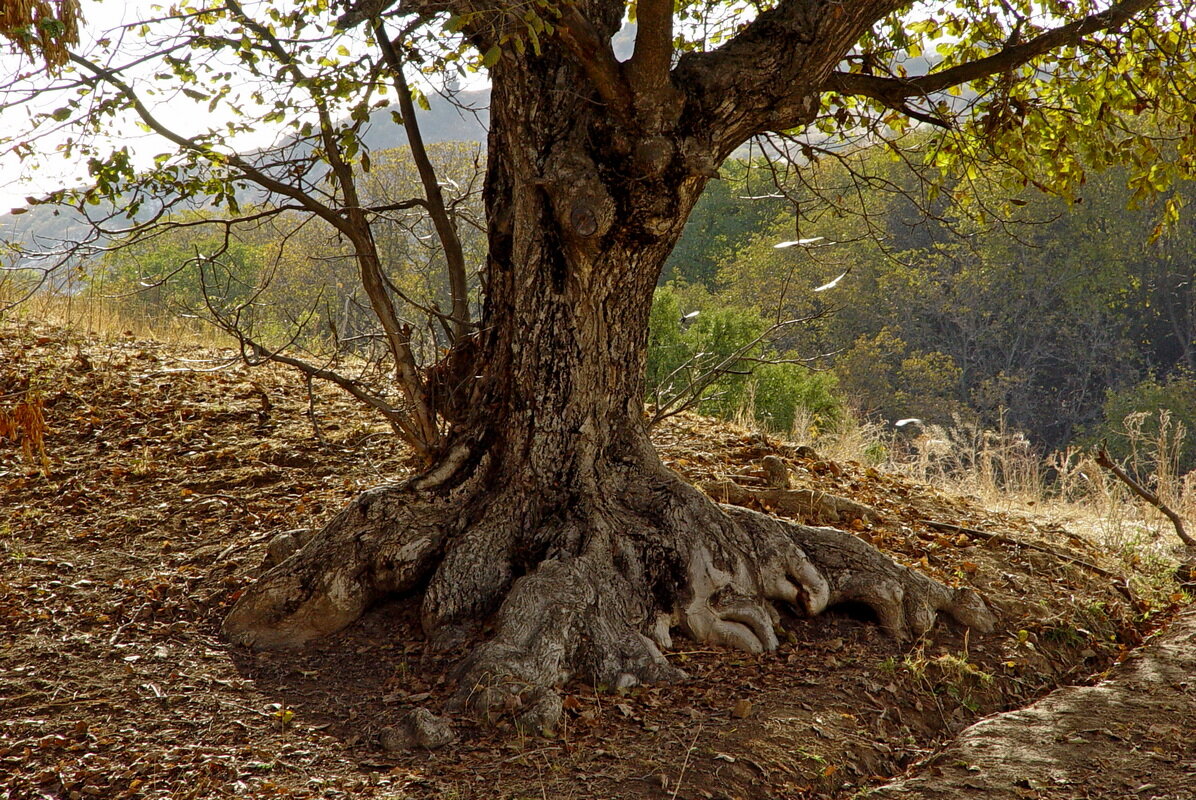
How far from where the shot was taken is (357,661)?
3.71 metres

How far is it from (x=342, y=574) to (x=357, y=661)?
0.38 meters

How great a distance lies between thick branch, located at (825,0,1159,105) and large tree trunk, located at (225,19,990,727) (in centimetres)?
111

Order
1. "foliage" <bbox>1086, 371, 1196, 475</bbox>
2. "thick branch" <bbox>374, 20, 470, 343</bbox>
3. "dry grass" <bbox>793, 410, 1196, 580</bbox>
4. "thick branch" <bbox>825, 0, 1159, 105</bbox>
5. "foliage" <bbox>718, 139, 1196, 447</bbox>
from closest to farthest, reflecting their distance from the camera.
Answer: "thick branch" <bbox>825, 0, 1159, 105</bbox> → "thick branch" <bbox>374, 20, 470, 343</bbox> → "dry grass" <bbox>793, 410, 1196, 580</bbox> → "foliage" <bbox>1086, 371, 1196, 475</bbox> → "foliage" <bbox>718, 139, 1196, 447</bbox>

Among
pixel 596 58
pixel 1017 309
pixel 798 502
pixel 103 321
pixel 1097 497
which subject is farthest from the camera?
pixel 1017 309

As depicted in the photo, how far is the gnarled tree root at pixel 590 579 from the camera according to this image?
11.8ft

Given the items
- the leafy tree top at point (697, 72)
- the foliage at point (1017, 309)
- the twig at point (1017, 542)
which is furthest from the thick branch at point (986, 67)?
the foliage at point (1017, 309)

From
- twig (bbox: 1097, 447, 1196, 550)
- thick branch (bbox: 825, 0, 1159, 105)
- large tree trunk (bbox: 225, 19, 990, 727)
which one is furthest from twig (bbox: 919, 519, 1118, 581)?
thick branch (bbox: 825, 0, 1159, 105)

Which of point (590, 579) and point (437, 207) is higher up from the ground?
point (437, 207)

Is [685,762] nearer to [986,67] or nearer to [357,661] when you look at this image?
[357,661]

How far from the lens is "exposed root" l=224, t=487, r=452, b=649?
3.87m

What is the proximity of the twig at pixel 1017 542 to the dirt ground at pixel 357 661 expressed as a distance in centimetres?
2

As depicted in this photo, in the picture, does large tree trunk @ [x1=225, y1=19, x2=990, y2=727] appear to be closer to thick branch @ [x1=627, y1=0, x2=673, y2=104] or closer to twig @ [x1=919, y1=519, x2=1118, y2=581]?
thick branch @ [x1=627, y1=0, x2=673, y2=104]

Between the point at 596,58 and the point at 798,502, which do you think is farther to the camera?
the point at 798,502

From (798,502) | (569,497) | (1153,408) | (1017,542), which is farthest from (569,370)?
(1153,408)
